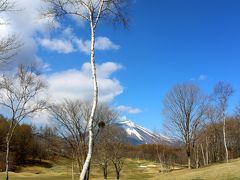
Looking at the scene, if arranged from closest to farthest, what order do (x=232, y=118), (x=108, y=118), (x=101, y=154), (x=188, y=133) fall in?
1. (x=108, y=118)
2. (x=188, y=133)
3. (x=101, y=154)
4. (x=232, y=118)

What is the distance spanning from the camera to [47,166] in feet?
396

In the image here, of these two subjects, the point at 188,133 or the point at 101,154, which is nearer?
the point at 188,133

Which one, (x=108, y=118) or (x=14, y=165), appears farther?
(x=14, y=165)

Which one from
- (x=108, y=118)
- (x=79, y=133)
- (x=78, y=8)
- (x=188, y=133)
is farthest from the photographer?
(x=188, y=133)

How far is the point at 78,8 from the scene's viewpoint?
14336 mm

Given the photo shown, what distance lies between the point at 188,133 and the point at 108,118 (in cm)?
1451

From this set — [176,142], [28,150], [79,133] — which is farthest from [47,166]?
[79,133]

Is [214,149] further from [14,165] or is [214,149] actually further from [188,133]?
[14,165]

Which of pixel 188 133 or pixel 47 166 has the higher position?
pixel 188 133

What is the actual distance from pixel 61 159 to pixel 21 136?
73.5 feet

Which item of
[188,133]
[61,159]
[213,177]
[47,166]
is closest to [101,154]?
[188,133]

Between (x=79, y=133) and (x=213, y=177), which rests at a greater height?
(x=79, y=133)

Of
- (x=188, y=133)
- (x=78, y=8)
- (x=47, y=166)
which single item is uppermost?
(x=78, y=8)

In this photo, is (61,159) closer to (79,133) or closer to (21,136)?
(21,136)
